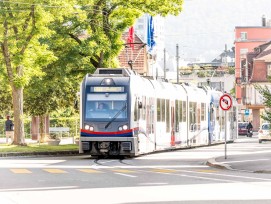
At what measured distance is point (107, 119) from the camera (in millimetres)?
39000

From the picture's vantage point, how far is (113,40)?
175 ft

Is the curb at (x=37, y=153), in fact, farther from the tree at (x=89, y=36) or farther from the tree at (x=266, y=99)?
the tree at (x=266, y=99)

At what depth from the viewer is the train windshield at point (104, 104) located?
39.2 metres

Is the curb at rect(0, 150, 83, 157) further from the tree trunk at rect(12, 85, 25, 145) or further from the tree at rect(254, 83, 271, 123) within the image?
the tree at rect(254, 83, 271, 123)

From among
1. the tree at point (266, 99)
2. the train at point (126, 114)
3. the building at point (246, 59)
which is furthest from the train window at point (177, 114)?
the building at point (246, 59)

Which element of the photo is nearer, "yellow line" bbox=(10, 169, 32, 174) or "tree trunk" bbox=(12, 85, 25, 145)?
"yellow line" bbox=(10, 169, 32, 174)

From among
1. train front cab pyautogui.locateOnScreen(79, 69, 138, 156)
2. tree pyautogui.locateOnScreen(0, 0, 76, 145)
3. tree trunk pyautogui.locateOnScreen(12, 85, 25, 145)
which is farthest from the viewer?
tree trunk pyautogui.locateOnScreen(12, 85, 25, 145)

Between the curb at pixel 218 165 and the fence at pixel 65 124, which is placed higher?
the fence at pixel 65 124

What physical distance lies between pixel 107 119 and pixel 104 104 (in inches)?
26.1

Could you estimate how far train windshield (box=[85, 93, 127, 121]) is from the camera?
128ft

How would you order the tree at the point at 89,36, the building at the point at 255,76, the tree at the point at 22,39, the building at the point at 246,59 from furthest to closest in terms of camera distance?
the building at the point at 246,59 < the building at the point at 255,76 < the tree at the point at 89,36 < the tree at the point at 22,39

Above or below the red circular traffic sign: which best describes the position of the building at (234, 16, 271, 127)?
above

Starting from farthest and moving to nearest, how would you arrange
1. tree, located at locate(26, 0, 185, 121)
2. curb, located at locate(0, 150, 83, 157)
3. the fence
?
the fence
tree, located at locate(26, 0, 185, 121)
curb, located at locate(0, 150, 83, 157)

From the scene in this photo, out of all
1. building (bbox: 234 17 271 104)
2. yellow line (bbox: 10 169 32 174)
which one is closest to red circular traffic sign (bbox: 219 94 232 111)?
yellow line (bbox: 10 169 32 174)
